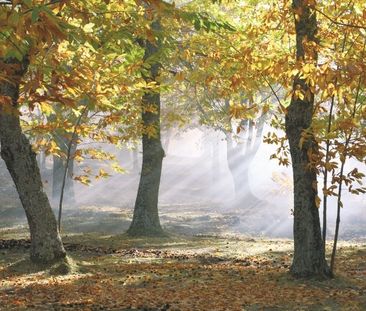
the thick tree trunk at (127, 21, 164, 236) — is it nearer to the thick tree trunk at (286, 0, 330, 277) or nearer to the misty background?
the misty background

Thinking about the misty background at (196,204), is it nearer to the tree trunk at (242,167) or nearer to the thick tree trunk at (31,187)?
the tree trunk at (242,167)

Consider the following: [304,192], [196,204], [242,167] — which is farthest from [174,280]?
[196,204]

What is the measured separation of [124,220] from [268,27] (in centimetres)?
1721

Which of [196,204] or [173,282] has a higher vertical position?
[196,204]

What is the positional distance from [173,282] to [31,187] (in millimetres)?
3708

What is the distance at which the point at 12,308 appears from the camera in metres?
7.38

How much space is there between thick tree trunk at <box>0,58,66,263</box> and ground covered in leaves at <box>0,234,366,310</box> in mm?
423

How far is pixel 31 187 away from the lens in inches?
410

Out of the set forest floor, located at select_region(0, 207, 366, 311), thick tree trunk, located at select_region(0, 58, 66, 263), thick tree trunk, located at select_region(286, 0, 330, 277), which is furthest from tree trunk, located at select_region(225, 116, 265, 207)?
thick tree trunk, located at select_region(286, 0, 330, 277)

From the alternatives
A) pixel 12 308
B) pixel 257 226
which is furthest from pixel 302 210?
pixel 257 226

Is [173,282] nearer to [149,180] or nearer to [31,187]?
[31,187]

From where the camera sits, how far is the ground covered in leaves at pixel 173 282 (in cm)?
768

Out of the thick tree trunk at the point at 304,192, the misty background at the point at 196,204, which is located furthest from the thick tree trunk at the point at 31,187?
the misty background at the point at 196,204

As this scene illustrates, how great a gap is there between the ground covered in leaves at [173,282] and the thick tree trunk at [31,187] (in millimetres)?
423
